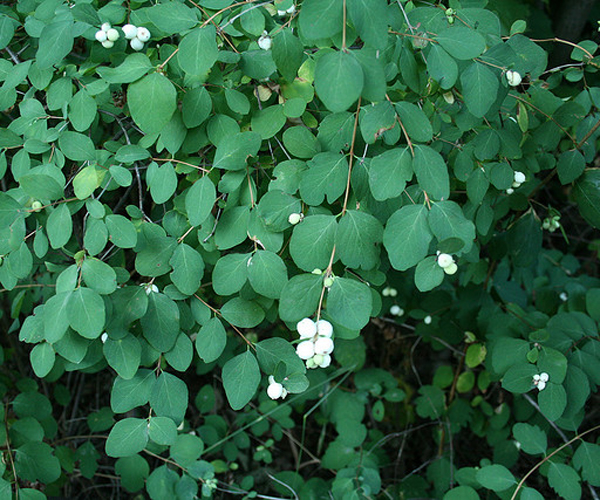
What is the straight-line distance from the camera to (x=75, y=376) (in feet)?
7.95

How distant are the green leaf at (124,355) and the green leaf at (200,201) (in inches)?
12.7

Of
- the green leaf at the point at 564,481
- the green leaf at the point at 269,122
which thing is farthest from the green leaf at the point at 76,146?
the green leaf at the point at 564,481

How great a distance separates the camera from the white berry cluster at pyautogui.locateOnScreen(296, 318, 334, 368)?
940mm

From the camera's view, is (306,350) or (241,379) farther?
(241,379)

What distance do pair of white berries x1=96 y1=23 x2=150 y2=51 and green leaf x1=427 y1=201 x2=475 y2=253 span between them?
0.71 metres

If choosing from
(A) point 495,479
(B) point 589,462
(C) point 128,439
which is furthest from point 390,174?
(B) point 589,462

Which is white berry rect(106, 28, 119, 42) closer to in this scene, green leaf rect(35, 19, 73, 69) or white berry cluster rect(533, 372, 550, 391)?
green leaf rect(35, 19, 73, 69)

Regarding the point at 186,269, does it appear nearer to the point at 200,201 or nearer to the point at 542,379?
the point at 200,201

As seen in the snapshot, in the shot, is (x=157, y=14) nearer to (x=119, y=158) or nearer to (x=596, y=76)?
(x=119, y=158)

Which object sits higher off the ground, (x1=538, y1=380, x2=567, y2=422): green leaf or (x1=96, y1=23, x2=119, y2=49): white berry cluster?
(x1=96, y1=23, x2=119, y2=49): white berry cluster

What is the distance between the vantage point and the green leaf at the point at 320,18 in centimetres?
87

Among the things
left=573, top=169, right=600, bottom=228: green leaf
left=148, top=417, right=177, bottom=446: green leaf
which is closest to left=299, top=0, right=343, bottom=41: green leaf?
left=148, top=417, right=177, bottom=446: green leaf

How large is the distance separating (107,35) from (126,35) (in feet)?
0.15

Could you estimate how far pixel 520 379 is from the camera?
A: 1.49m
